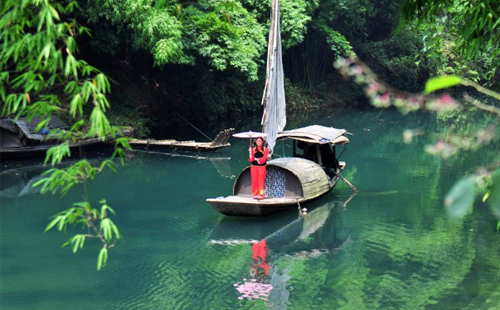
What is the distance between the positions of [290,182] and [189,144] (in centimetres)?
719

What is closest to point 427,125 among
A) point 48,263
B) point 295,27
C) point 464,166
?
point 295,27

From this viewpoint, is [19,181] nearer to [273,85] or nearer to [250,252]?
[273,85]

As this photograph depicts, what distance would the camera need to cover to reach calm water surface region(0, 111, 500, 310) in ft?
29.0

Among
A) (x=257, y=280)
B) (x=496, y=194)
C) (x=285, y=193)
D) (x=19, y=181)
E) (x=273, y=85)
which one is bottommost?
(x=257, y=280)

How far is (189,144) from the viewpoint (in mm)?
19891

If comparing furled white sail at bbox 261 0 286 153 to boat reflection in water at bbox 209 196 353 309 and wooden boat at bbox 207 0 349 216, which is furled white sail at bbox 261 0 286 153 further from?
boat reflection in water at bbox 209 196 353 309

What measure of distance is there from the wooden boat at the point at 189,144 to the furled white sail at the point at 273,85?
5.11 meters

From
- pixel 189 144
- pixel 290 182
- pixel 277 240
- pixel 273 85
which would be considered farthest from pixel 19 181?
pixel 277 240

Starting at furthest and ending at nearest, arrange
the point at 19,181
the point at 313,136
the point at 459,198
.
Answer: the point at 19,181, the point at 313,136, the point at 459,198

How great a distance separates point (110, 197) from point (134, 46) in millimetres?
7645

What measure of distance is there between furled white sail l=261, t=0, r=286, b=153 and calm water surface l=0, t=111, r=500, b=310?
188 cm

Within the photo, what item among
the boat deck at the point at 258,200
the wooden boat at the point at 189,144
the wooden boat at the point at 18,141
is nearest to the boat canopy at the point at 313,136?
the boat deck at the point at 258,200

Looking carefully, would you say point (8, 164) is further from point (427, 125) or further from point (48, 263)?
point (427, 125)

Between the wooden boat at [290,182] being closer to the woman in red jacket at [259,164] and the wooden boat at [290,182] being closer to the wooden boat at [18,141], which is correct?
the woman in red jacket at [259,164]
